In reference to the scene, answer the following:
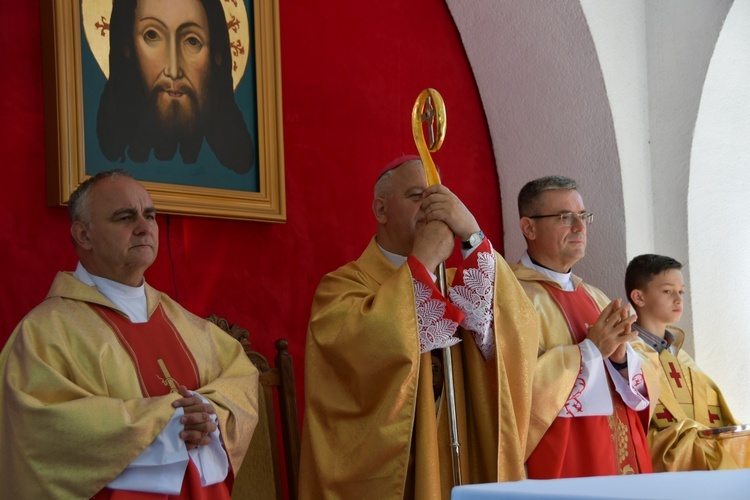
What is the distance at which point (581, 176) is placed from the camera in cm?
577

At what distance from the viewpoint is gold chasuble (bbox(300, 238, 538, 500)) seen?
3674 millimetres

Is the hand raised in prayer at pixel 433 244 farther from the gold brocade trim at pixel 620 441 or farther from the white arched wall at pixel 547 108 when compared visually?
the white arched wall at pixel 547 108

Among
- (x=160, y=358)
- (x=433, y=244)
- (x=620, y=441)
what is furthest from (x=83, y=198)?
(x=620, y=441)

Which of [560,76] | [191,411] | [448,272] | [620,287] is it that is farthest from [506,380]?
[560,76]

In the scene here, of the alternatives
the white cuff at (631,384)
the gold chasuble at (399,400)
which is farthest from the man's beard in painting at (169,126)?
the white cuff at (631,384)

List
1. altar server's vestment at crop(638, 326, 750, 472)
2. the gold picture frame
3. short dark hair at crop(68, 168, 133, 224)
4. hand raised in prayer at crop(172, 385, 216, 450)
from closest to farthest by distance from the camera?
hand raised in prayer at crop(172, 385, 216, 450) < short dark hair at crop(68, 168, 133, 224) < the gold picture frame < altar server's vestment at crop(638, 326, 750, 472)

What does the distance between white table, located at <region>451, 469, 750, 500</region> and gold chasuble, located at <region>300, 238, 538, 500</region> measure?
5.77 ft

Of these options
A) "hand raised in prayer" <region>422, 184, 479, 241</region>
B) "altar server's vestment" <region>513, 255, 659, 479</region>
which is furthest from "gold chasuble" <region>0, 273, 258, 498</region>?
"altar server's vestment" <region>513, 255, 659, 479</region>

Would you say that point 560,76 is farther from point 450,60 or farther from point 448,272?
point 448,272

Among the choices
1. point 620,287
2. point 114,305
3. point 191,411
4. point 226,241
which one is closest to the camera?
point 191,411

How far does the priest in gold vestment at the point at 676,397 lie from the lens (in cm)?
470

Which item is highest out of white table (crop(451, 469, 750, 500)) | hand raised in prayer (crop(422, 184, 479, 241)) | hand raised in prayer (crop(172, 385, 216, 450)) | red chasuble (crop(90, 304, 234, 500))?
hand raised in prayer (crop(422, 184, 479, 241))

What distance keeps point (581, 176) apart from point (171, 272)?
2337 millimetres

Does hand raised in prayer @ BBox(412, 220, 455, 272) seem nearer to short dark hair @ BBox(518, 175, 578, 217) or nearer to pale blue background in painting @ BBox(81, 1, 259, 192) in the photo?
short dark hair @ BBox(518, 175, 578, 217)
